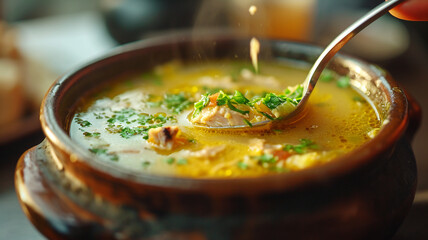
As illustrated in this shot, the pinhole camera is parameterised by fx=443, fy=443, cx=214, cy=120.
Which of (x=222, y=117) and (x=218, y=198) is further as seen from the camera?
(x=222, y=117)

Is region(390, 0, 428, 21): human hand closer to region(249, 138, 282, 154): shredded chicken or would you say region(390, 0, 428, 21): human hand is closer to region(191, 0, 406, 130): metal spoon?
region(191, 0, 406, 130): metal spoon

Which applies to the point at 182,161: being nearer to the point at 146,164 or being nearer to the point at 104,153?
the point at 146,164

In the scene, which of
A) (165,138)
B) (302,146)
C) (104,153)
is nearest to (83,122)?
(104,153)

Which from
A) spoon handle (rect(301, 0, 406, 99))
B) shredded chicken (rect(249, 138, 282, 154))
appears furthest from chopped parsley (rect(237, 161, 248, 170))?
spoon handle (rect(301, 0, 406, 99))

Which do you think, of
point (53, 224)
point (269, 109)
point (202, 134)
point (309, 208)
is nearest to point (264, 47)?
point (269, 109)

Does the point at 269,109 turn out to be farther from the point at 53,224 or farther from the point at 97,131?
the point at 53,224

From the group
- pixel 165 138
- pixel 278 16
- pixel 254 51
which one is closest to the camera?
pixel 165 138
